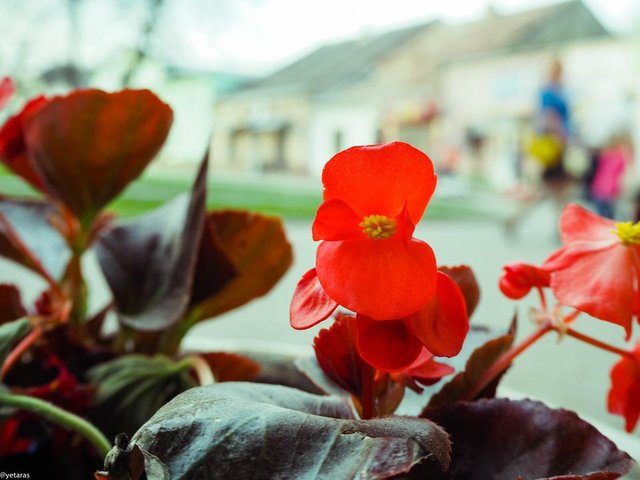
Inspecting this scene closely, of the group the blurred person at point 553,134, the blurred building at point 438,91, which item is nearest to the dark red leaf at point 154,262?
the blurred person at point 553,134

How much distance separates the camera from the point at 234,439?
14 centimetres

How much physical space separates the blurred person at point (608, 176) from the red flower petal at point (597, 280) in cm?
340

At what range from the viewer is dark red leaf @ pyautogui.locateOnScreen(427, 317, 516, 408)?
0.21m

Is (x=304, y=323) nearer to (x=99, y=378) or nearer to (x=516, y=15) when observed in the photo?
(x=99, y=378)

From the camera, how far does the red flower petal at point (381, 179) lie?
15 centimetres

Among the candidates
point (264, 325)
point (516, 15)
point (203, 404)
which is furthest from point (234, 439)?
point (516, 15)

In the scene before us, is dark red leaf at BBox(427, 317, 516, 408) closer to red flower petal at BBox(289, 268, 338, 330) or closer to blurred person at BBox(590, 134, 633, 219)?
red flower petal at BBox(289, 268, 338, 330)

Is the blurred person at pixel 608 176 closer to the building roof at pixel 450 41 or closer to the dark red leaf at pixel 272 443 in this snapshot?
the dark red leaf at pixel 272 443

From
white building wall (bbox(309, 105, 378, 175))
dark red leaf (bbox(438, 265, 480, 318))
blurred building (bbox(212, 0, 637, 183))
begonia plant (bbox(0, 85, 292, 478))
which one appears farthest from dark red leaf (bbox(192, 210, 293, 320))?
white building wall (bbox(309, 105, 378, 175))

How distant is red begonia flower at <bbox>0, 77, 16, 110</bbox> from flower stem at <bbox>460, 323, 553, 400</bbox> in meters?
0.20

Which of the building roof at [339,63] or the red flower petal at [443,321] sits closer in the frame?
the red flower petal at [443,321]

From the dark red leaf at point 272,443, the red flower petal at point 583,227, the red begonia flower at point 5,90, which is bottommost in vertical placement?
the dark red leaf at point 272,443

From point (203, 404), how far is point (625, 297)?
0.34 feet

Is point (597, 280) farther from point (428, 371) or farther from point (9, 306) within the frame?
point (9, 306)
